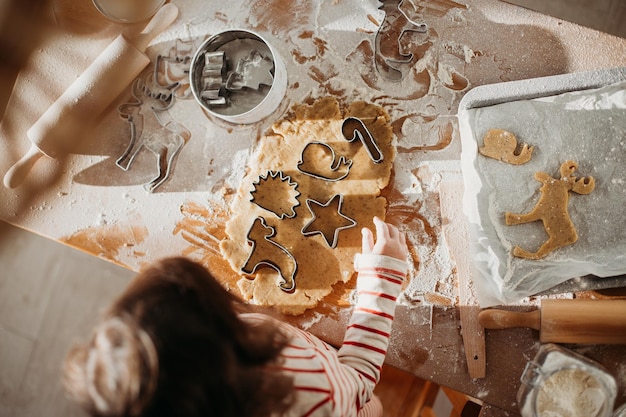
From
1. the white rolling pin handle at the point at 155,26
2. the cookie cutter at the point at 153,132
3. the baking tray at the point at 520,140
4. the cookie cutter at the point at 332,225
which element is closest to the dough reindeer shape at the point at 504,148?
the baking tray at the point at 520,140

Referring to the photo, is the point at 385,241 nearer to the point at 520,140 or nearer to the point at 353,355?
the point at 353,355

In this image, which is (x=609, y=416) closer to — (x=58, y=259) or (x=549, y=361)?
(x=549, y=361)

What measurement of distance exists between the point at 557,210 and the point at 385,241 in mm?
327

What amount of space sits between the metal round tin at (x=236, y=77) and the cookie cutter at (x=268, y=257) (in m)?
0.26

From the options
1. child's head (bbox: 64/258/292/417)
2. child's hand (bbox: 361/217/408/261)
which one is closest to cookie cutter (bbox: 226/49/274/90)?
child's hand (bbox: 361/217/408/261)

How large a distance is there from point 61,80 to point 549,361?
4.32ft

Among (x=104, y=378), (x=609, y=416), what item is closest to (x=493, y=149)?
(x=609, y=416)

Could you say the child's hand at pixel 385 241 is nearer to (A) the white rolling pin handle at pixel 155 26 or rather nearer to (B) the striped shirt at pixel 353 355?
(B) the striped shirt at pixel 353 355

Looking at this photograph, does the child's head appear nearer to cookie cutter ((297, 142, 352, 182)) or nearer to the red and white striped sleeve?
the red and white striped sleeve

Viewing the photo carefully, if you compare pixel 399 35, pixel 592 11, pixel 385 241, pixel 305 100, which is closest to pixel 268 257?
pixel 385 241

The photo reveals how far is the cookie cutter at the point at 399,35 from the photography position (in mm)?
1038

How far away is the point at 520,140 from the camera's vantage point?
920 mm

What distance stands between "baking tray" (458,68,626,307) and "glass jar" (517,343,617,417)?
134 millimetres

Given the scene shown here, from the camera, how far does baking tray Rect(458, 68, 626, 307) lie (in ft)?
2.93
